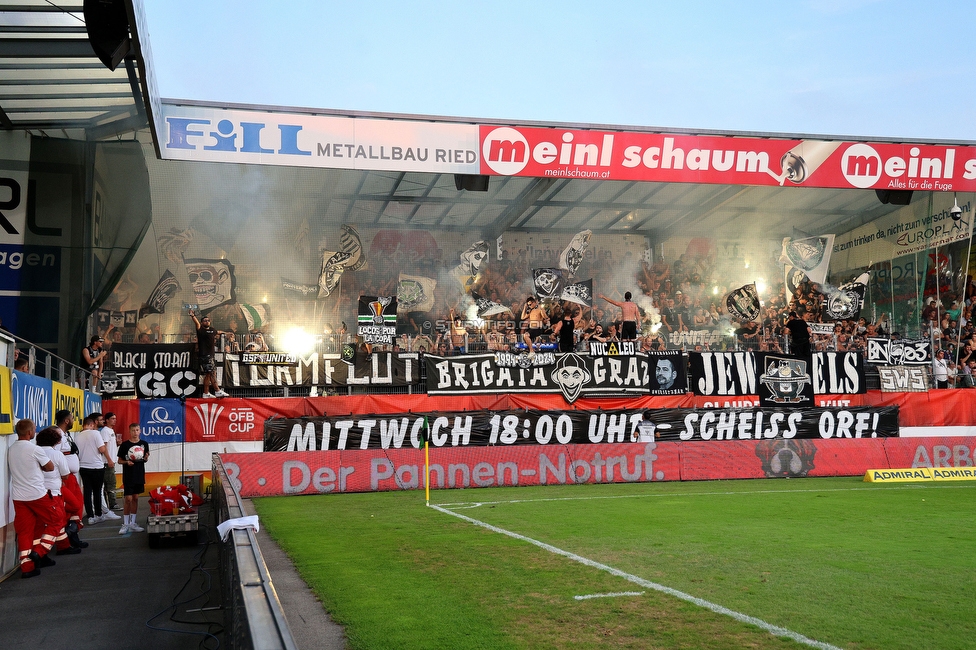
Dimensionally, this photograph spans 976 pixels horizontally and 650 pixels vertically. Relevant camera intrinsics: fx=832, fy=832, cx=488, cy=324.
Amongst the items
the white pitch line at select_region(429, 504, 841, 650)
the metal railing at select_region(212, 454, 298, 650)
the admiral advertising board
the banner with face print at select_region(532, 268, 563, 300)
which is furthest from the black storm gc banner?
the metal railing at select_region(212, 454, 298, 650)

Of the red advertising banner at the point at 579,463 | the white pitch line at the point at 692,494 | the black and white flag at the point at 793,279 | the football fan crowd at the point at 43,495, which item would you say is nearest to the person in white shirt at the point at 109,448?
the football fan crowd at the point at 43,495

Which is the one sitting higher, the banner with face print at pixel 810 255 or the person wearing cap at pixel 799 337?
the banner with face print at pixel 810 255

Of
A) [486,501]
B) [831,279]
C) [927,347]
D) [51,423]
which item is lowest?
[486,501]

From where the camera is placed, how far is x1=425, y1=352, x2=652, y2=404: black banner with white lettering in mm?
24562

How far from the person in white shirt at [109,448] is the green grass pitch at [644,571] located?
2901mm

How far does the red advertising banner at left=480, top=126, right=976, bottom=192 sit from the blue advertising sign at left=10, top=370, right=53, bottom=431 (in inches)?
602

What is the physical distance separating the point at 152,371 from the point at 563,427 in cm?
1134

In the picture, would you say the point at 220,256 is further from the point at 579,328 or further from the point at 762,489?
the point at 762,489

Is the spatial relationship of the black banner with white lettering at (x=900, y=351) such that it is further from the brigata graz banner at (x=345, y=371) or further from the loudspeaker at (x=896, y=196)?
the brigata graz banner at (x=345, y=371)

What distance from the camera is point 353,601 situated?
7.37 metres

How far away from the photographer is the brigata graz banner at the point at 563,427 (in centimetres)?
2053

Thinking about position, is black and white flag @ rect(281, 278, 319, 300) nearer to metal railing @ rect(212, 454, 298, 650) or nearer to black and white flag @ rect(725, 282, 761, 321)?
black and white flag @ rect(725, 282, 761, 321)

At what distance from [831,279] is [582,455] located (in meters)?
18.1

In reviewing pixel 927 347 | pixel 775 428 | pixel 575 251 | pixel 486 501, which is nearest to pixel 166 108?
pixel 486 501
